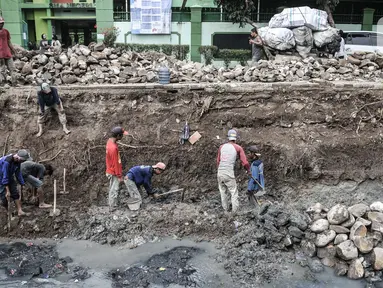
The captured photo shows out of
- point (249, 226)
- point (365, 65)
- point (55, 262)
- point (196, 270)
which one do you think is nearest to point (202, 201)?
point (249, 226)

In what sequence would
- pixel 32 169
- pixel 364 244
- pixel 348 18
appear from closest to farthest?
pixel 364 244 → pixel 32 169 → pixel 348 18

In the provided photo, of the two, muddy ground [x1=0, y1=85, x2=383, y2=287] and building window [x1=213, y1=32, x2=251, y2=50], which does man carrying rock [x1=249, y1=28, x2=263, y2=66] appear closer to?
muddy ground [x1=0, y1=85, x2=383, y2=287]

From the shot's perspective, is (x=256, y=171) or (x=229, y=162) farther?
(x=256, y=171)

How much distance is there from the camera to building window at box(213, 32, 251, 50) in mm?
16578

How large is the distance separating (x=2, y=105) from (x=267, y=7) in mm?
12247

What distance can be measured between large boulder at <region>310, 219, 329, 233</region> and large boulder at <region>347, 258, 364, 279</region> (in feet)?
2.47

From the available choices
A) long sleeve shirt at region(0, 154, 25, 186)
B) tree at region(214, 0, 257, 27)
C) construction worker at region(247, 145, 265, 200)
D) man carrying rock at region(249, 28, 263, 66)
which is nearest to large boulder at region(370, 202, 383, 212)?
construction worker at region(247, 145, 265, 200)

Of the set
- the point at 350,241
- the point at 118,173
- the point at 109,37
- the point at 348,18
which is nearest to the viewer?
the point at 350,241

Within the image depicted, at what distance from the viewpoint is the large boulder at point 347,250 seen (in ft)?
20.4

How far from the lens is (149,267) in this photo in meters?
6.30

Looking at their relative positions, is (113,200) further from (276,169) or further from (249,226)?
(276,169)

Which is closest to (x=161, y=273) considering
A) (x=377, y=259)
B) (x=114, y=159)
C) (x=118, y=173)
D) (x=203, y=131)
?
(x=118, y=173)

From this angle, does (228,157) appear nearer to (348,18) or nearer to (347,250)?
(347,250)

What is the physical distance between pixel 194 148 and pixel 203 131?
52 cm
